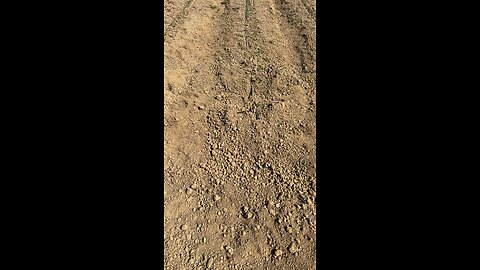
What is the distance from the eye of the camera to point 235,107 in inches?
156

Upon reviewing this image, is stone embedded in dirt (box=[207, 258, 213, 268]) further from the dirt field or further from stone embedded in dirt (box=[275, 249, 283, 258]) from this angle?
stone embedded in dirt (box=[275, 249, 283, 258])

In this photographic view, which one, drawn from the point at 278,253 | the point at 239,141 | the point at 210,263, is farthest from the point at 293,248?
the point at 239,141

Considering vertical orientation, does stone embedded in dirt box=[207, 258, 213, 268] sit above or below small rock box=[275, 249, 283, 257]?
below

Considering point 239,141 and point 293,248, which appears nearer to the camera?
point 293,248

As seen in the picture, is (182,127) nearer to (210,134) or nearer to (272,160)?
(210,134)

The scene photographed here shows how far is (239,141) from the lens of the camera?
11.7 ft

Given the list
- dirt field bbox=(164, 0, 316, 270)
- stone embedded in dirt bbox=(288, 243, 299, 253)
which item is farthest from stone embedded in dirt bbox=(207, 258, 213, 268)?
stone embedded in dirt bbox=(288, 243, 299, 253)

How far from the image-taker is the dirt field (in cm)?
271

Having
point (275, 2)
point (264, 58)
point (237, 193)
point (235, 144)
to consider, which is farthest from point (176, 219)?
point (275, 2)

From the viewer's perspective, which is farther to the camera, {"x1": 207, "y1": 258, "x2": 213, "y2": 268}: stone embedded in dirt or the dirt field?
the dirt field

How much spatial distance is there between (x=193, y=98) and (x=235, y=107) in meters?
0.52

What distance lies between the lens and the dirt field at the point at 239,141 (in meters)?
2.71

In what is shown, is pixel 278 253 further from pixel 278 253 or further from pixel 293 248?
pixel 293 248

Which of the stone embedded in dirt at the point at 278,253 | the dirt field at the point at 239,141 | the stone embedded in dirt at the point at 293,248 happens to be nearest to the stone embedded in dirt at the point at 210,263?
the dirt field at the point at 239,141
